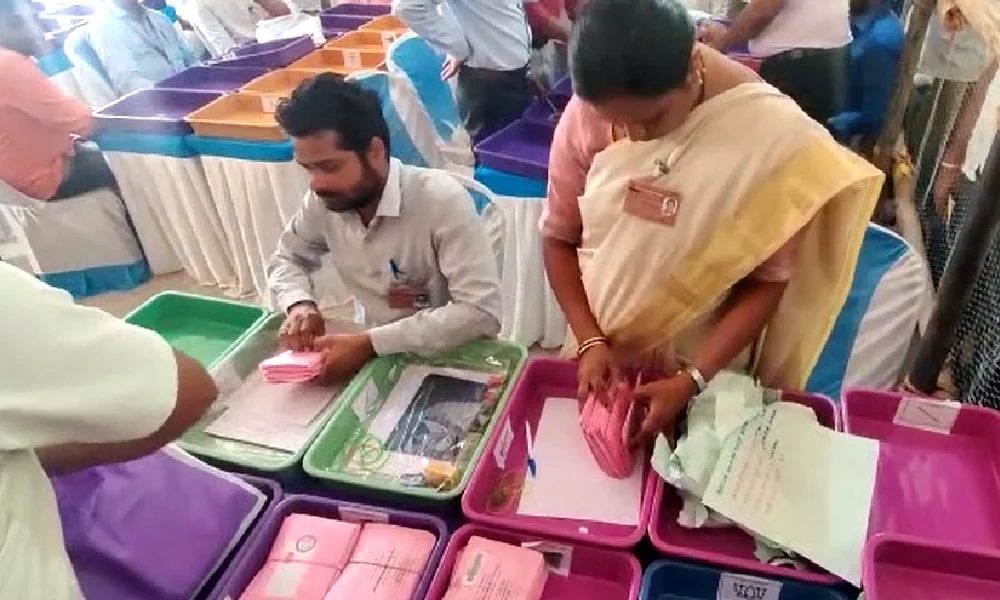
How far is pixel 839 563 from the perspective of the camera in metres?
0.90

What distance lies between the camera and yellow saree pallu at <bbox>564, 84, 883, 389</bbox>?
998 millimetres

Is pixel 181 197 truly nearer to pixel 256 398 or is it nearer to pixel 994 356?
pixel 256 398

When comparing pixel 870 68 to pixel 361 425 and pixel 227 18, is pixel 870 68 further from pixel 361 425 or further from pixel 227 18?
pixel 227 18

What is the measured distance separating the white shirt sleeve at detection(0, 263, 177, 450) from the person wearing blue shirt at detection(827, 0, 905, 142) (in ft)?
8.71

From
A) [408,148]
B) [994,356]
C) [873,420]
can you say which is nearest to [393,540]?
[873,420]

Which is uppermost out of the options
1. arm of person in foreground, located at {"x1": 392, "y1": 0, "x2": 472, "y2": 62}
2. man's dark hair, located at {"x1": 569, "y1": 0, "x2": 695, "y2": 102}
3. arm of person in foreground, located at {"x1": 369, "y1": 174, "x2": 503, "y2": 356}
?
man's dark hair, located at {"x1": 569, "y1": 0, "x2": 695, "y2": 102}

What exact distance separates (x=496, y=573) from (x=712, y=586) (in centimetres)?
25

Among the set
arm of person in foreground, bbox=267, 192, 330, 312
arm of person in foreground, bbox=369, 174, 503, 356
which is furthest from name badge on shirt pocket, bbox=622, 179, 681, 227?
arm of person in foreground, bbox=267, 192, 330, 312

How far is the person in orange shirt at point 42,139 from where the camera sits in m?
2.79

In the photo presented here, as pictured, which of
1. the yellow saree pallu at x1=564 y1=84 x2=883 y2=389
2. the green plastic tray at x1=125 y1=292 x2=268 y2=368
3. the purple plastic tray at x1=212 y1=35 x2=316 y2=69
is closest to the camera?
the yellow saree pallu at x1=564 y1=84 x2=883 y2=389

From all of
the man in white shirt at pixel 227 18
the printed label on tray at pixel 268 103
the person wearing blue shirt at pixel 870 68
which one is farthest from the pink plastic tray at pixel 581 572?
the man in white shirt at pixel 227 18

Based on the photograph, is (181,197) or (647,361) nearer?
(647,361)

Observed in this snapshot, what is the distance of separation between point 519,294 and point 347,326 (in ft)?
3.25

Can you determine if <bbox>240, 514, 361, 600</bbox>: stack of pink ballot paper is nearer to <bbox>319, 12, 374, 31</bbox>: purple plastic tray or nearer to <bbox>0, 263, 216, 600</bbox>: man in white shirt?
<bbox>0, 263, 216, 600</bbox>: man in white shirt
